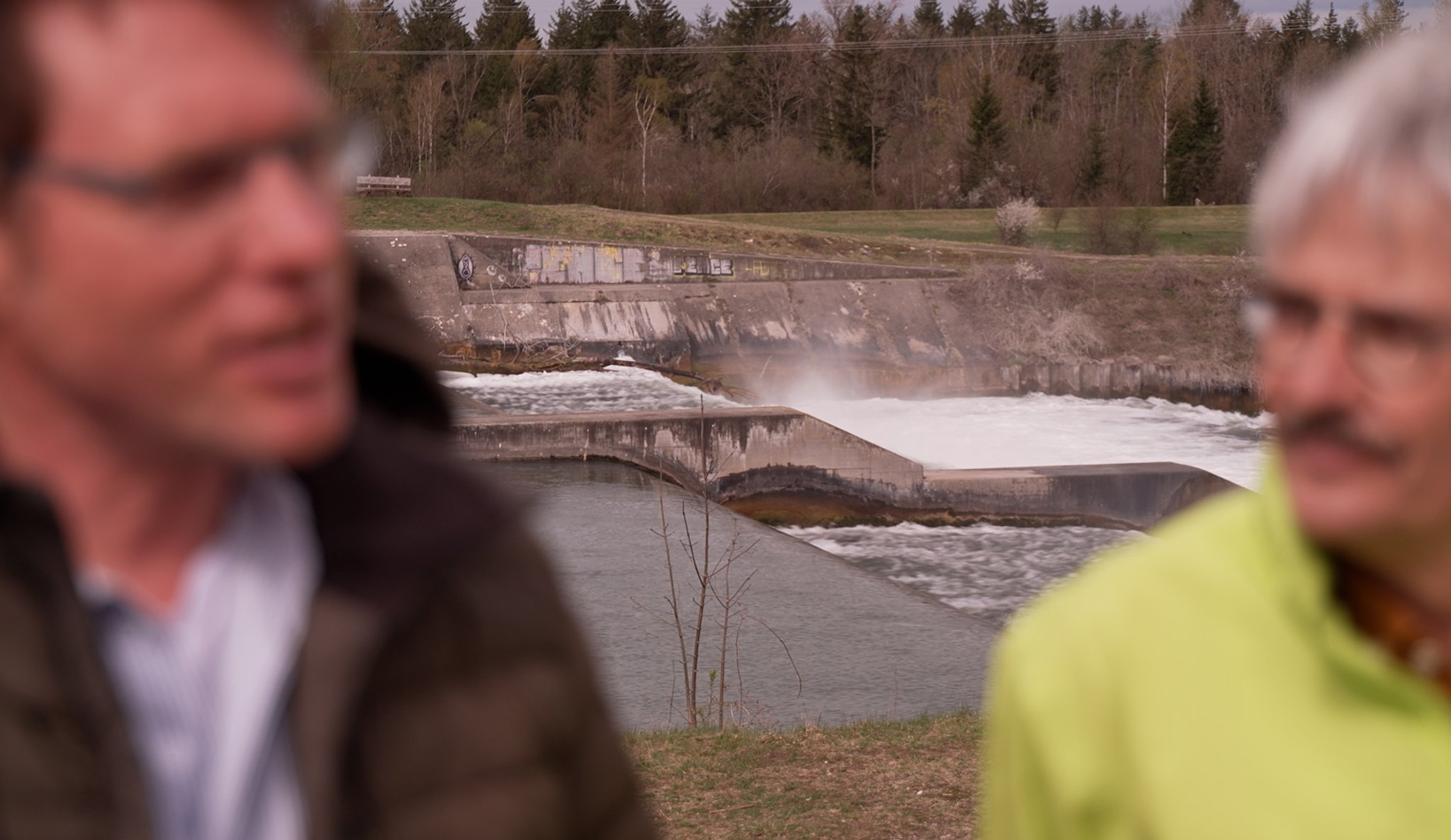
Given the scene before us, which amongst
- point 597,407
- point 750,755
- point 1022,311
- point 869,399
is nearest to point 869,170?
point 1022,311

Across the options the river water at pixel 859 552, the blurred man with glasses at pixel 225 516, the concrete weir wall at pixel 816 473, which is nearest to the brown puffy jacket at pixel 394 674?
the blurred man with glasses at pixel 225 516

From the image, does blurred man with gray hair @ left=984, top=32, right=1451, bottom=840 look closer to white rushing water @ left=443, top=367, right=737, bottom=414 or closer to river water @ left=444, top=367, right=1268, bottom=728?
river water @ left=444, top=367, right=1268, bottom=728

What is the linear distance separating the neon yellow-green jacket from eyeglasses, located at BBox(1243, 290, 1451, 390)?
16 centimetres

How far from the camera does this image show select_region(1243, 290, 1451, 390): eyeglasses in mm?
1051

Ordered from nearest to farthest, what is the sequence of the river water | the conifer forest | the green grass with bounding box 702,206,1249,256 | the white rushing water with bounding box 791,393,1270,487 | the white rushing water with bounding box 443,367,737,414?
1. the river water
2. the white rushing water with bounding box 791,393,1270,487
3. the white rushing water with bounding box 443,367,737,414
4. the green grass with bounding box 702,206,1249,256
5. the conifer forest

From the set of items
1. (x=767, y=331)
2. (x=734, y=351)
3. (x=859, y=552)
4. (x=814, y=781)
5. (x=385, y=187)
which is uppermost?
(x=385, y=187)

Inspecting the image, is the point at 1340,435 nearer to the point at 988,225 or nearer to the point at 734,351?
the point at 734,351

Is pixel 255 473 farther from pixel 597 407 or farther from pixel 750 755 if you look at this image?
pixel 597 407

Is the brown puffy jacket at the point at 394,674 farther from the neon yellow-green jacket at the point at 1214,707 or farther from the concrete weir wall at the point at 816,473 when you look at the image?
the concrete weir wall at the point at 816,473

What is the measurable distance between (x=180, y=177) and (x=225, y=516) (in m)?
0.25

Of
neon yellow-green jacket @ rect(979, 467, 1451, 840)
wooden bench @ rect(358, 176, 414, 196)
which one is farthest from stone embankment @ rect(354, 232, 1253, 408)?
neon yellow-green jacket @ rect(979, 467, 1451, 840)

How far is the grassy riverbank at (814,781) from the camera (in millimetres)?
6883

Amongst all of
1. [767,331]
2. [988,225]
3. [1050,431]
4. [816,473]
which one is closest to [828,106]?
[988,225]

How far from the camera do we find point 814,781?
24.6 feet
